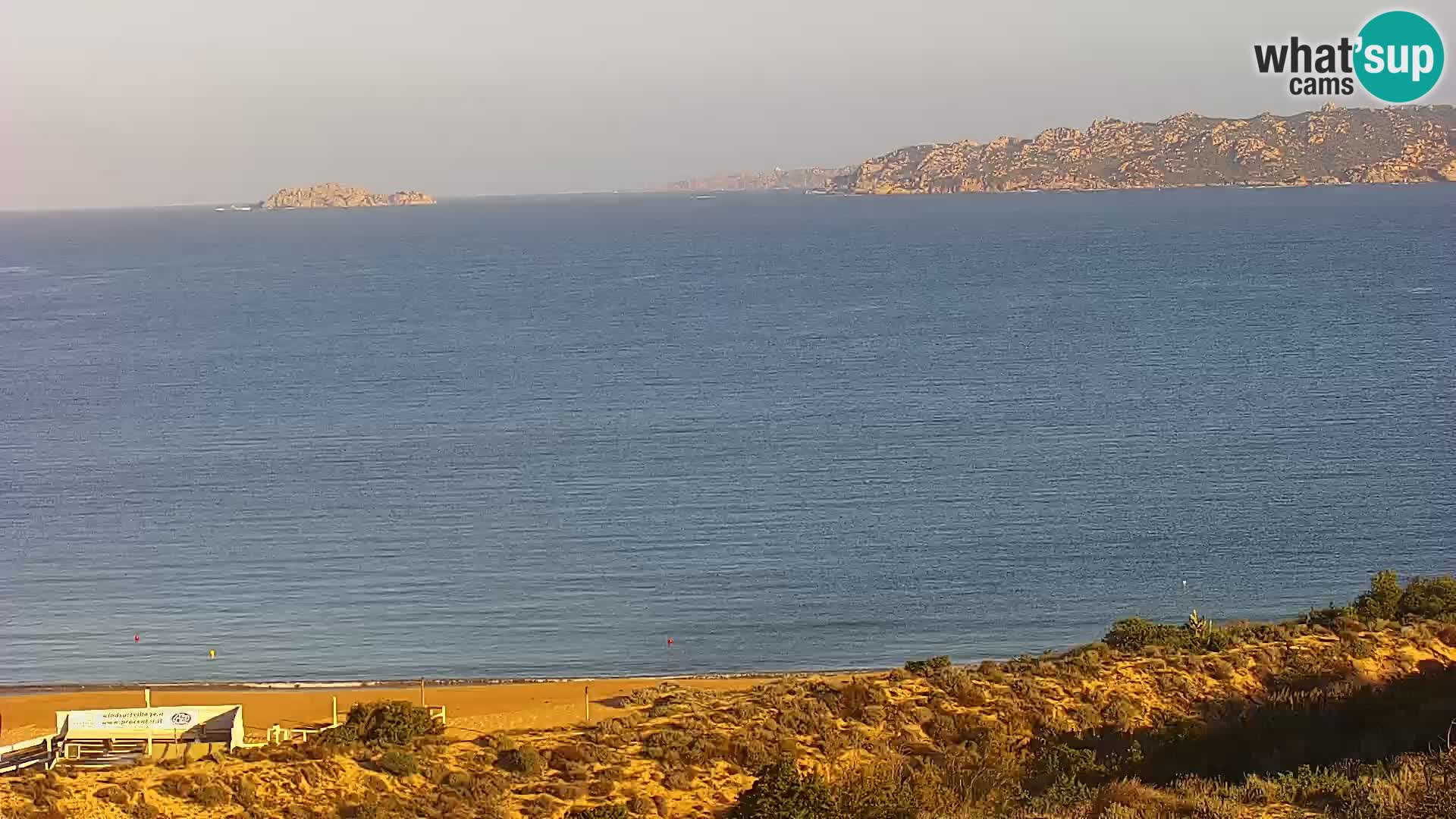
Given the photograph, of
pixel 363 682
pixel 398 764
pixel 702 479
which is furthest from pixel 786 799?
pixel 702 479

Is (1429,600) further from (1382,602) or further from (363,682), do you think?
(363,682)

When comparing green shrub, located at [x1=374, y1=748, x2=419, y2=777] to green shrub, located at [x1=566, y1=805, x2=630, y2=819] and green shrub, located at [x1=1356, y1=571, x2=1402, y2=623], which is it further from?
green shrub, located at [x1=1356, y1=571, x2=1402, y2=623]

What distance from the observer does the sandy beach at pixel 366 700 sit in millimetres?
22000

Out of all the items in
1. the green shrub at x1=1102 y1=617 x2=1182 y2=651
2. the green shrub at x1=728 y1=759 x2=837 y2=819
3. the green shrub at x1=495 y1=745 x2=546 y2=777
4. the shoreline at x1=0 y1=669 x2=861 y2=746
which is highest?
the green shrub at x1=728 y1=759 x2=837 y2=819

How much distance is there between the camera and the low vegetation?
1266cm

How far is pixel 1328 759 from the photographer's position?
13.2 m

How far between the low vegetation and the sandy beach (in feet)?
8.29

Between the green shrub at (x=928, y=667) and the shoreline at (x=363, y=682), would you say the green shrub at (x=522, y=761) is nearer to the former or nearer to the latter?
the green shrub at (x=928, y=667)

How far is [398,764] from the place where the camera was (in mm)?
15812

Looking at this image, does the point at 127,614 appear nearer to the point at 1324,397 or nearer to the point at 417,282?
the point at 1324,397

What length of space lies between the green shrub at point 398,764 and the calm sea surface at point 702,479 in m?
12.5

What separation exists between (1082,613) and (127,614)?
2003 centimetres

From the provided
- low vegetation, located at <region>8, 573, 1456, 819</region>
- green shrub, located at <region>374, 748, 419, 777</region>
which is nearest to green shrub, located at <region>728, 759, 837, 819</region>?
low vegetation, located at <region>8, 573, 1456, 819</region>

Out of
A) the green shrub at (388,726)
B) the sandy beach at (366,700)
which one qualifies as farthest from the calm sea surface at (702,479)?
the green shrub at (388,726)
